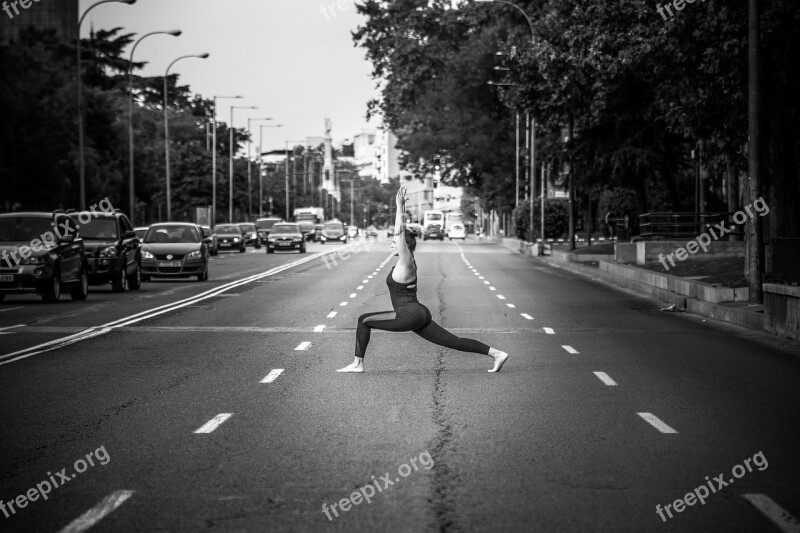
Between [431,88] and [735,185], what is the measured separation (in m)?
23.4

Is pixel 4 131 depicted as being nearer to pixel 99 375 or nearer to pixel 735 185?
pixel 735 185

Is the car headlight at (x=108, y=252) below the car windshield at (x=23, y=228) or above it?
below

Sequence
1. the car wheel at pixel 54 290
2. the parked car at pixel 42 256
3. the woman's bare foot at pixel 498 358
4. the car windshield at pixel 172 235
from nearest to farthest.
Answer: the woman's bare foot at pixel 498 358 < the parked car at pixel 42 256 < the car wheel at pixel 54 290 < the car windshield at pixel 172 235

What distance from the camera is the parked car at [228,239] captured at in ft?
230

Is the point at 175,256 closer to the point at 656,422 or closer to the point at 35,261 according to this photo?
the point at 35,261

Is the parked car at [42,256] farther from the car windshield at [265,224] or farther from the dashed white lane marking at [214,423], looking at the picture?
the car windshield at [265,224]

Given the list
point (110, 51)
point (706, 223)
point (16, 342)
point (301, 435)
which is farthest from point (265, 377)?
point (110, 51)

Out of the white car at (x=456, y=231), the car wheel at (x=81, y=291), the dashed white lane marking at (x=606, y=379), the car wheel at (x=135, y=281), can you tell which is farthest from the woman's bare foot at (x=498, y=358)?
the white car at (x=456, y=231)

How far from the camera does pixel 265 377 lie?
44.7ft

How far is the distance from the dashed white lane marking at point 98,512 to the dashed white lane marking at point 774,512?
138 inches

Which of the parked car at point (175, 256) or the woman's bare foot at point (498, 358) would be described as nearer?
the woman's bare foot at point (498, 358)

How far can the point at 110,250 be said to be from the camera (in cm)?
3100

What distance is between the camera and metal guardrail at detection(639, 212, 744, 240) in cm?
4081

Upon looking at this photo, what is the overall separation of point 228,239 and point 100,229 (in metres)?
38.6
